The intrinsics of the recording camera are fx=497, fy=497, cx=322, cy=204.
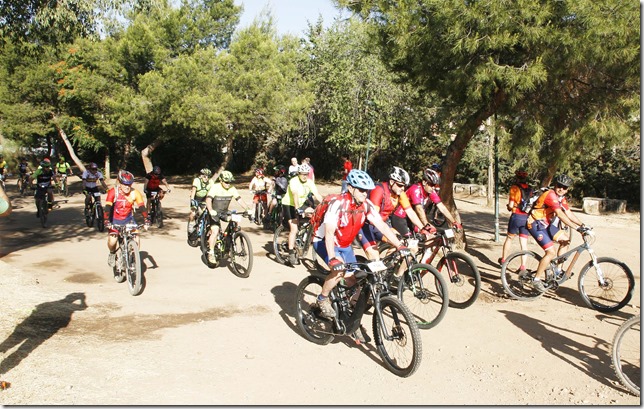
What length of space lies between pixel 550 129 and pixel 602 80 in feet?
5.13

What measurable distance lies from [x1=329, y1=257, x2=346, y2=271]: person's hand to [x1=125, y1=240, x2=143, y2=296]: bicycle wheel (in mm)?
3641

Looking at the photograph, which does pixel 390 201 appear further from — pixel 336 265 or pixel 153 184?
pixel 153 184

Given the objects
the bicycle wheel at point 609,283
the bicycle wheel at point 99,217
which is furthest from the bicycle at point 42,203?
the bicycle wheel at point 609,283

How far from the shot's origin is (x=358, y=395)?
4.60 meters

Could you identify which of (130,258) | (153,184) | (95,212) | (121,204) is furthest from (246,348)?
(95,212)

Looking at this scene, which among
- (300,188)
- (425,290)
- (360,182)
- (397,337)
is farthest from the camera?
(300,188)

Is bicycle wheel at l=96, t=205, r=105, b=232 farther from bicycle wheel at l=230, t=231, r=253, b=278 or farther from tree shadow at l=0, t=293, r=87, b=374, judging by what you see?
tree shadow at l=0, t=293, r=87, b=374

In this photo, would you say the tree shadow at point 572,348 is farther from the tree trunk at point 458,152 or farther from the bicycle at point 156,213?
the bicycle at point 156,213

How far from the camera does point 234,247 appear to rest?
8.93 meters

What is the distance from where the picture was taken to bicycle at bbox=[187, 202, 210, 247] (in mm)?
9508

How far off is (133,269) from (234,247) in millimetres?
1882

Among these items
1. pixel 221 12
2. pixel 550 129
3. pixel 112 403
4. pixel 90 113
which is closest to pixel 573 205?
pixel 550 129

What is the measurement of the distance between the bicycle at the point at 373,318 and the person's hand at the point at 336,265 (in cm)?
12

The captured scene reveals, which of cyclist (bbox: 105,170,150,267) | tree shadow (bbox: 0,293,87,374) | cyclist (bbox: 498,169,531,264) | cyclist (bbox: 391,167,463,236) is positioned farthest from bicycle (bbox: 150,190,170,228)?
cyclist (bbox: 498,169,531,264)
